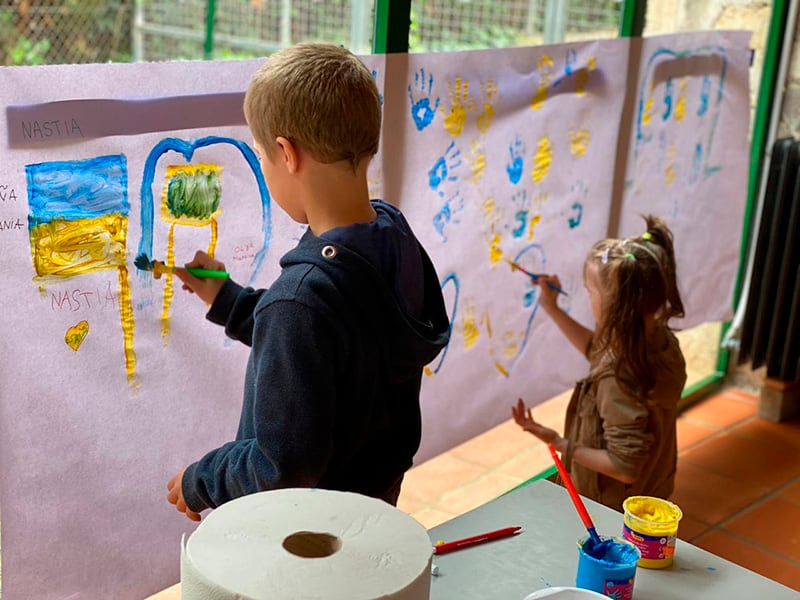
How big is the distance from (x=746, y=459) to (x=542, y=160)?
4.59 ft

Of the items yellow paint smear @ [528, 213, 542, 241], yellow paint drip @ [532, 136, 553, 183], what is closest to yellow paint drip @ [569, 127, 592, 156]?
yellow paint drip @ [532, 136, 553, 183]

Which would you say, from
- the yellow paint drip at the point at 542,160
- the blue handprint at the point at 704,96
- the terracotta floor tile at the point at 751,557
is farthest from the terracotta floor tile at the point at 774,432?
the yellow paint drip at the point at 542,160

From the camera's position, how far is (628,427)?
6.79 feet

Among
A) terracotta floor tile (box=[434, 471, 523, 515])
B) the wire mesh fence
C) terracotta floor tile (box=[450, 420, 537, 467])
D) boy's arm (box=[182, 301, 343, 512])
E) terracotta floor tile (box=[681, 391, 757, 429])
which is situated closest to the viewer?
boy's arm (box=[182, 301, 343, 512])

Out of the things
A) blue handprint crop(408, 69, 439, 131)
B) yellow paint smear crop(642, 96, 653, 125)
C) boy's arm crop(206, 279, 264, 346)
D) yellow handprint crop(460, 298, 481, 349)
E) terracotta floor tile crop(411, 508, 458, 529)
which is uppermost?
blue handprint crop(408, 69, 439, 131)

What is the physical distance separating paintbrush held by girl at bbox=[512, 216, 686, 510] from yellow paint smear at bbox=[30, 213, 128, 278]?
2.92 feet

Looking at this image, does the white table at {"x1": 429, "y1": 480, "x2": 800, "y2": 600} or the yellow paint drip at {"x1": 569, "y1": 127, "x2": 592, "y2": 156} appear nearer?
the white table at {"x1": 429, "y1": 480, "x2": 800, "y2": 600}

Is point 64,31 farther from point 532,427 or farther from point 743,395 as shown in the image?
point 532,427

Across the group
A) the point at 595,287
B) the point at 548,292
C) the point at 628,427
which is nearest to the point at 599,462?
the point at 628,427

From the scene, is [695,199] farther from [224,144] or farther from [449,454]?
[224,144]

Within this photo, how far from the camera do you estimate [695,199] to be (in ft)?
10.7

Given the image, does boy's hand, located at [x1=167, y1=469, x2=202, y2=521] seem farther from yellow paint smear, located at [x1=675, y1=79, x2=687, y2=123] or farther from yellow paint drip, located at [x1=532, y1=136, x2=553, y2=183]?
yellow paint smear, located at [x1=675, y1=79, x2=687, y2=123]

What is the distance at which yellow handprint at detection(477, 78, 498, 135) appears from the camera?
2361mm

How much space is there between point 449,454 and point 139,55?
4209 mm
